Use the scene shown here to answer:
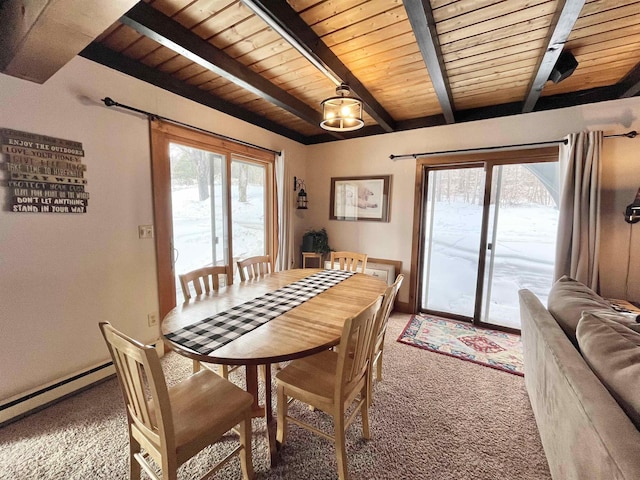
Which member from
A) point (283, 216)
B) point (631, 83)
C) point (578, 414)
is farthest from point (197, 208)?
point (631, 83)

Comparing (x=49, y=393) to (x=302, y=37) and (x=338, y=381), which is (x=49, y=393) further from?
(x=302, y=37)

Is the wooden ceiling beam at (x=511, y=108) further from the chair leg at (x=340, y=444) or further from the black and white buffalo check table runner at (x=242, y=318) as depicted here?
the chair leg at (x=340, y=444)

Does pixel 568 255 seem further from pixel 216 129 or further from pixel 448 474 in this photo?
pixel 216 129

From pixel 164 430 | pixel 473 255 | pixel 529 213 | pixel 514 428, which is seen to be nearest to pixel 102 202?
pixel 164 430

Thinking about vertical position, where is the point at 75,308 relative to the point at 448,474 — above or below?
above

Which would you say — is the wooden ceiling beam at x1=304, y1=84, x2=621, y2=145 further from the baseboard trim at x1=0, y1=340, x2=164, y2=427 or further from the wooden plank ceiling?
the baseboard trim at x1=0, y1=340, x2=164, y2=427

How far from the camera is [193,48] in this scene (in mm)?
1778

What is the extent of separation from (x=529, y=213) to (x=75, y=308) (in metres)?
4.29

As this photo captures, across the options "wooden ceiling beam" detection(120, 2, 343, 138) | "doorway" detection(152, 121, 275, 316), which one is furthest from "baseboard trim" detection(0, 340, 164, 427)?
"wooden ceiling beam" detection(120, 2, 343, 138)

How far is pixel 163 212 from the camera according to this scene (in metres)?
2.40

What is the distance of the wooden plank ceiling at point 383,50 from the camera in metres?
1.53

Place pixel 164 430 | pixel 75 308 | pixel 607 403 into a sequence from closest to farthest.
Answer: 1. pixel 607 403
2. pixel 164 430
3. pixel 75 308

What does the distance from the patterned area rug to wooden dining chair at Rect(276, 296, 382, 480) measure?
4.67 ft

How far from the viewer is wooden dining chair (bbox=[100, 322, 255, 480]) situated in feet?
3.06
